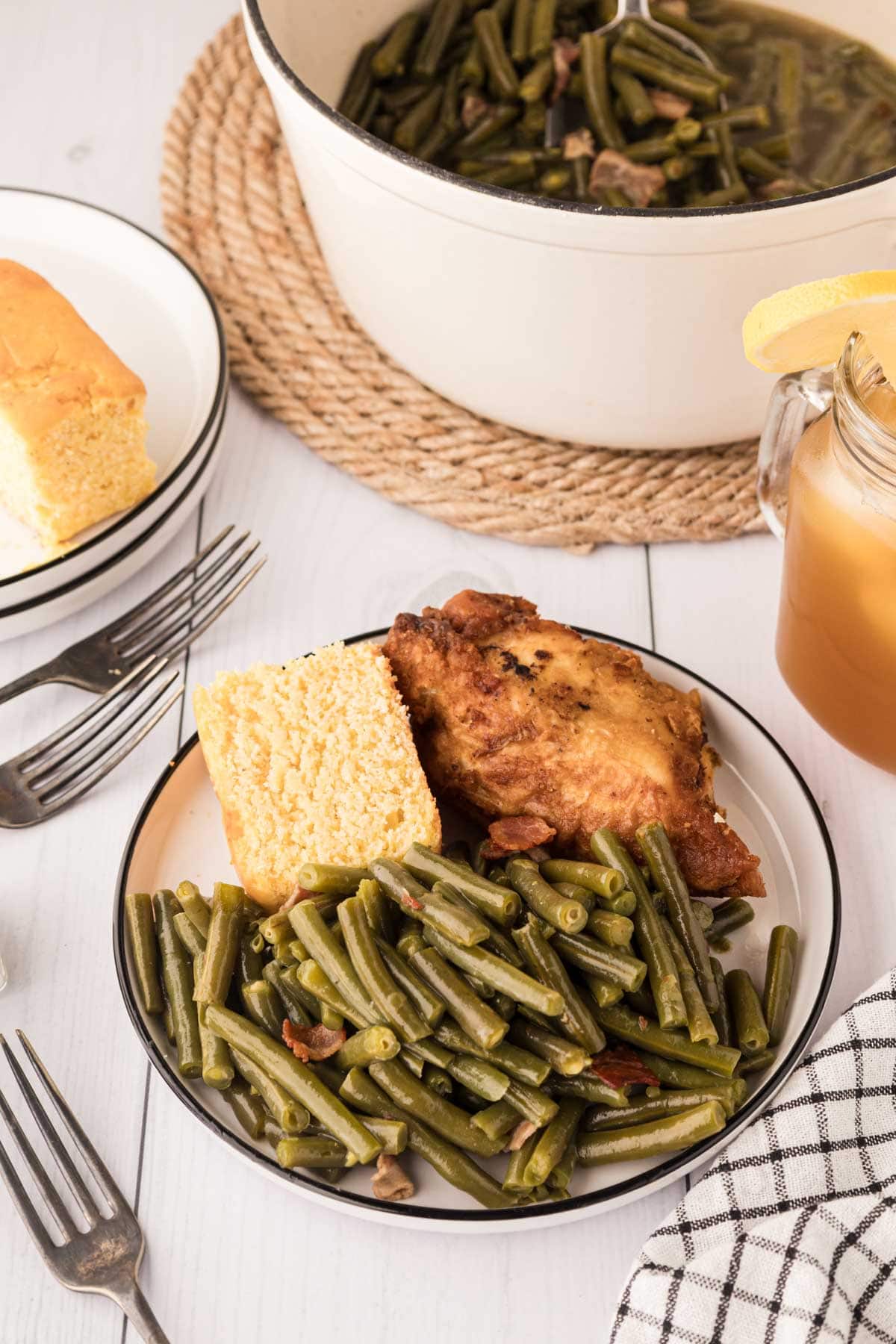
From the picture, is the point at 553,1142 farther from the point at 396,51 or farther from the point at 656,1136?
the point at 396,51

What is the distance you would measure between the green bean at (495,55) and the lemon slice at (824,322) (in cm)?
130

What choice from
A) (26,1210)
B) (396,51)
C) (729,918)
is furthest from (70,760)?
(396,51)

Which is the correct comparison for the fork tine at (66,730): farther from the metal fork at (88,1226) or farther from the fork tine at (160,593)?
the metal fork at (88,1226)

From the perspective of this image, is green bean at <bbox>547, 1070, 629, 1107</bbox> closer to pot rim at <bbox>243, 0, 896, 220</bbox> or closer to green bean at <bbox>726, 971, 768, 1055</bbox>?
green bean at <bbox>726, 971, 768, 1055</bbox>

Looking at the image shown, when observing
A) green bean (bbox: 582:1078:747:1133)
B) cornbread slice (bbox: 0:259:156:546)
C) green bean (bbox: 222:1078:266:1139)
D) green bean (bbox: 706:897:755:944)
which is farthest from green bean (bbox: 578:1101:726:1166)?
cornbread slice (bbox: 0:259:156:546)

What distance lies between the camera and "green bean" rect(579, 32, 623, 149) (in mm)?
3172

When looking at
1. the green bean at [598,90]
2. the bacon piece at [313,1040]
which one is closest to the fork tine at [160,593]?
the bacon piece at [313,1040]

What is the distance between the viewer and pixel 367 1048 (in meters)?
2.00

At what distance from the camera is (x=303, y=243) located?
3.54 m

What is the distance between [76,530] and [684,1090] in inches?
66.4

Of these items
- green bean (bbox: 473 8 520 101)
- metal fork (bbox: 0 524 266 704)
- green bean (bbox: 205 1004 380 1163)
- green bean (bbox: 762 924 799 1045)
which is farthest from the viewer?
green bean (bbox: 473 8 520 101)

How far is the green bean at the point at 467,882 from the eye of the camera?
6.92 feet

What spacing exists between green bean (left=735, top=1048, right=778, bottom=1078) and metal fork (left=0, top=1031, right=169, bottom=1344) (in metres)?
0.91

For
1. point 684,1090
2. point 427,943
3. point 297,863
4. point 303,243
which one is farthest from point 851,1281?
point 303,243
